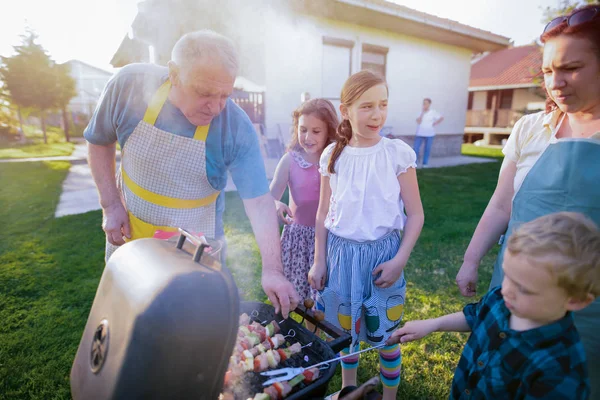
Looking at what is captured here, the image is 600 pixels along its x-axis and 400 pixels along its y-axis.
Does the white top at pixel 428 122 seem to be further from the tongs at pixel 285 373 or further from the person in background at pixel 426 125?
the tongs at pixel 285 373

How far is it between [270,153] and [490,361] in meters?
7.69

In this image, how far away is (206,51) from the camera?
4.79 feet

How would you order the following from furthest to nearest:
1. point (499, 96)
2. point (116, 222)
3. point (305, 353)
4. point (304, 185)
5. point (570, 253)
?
point (499, 96) → point (304, 185) → point (116, 222) → point (305, 353) → point (570, 253)

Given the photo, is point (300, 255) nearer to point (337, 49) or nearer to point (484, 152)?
point (337, 49)

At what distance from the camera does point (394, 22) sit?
892cm

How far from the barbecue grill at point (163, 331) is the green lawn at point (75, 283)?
1624 mm

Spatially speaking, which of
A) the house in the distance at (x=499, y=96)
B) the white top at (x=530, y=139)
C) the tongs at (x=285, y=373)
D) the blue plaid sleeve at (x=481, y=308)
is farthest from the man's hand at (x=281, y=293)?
the house in the distance at (x=499, y=96)

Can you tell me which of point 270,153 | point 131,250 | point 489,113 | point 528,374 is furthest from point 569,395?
point 489,113

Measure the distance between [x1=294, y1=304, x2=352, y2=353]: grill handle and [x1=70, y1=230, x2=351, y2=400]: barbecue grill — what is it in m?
0.50

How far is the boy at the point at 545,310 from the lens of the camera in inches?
36.8

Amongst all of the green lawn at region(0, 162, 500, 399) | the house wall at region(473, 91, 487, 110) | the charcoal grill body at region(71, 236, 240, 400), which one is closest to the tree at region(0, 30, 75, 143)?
the green lawn at region(0, 162, 500, 399)

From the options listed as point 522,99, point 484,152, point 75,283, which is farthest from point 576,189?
point 522,99

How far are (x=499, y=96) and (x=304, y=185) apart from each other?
75.4ft

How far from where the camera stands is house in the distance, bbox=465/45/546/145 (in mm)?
19891
